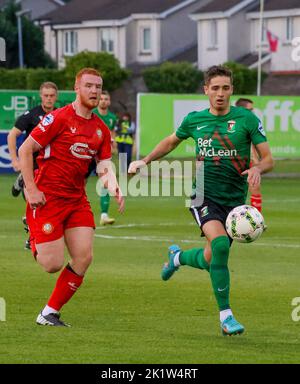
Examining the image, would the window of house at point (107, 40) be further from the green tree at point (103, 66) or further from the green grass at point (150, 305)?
the green grass at point (150, 305)

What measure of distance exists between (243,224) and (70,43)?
84535 mm

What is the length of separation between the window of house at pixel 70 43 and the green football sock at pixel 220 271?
83.6m

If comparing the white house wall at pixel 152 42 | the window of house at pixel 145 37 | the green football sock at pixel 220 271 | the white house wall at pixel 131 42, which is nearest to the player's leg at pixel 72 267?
the green football sock at pixel 220 271

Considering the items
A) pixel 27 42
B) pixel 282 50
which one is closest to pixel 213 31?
pixel 282 50

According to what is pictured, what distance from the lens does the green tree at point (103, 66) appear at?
74062 millimetres

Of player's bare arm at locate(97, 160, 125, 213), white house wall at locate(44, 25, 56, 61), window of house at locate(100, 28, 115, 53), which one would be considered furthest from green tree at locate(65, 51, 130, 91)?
player's bare arm at locate(97, 160, 125, 213)

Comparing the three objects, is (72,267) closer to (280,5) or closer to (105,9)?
(280,5)

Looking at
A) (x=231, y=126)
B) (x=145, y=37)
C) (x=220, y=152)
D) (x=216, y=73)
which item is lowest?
(x=145, y=37)

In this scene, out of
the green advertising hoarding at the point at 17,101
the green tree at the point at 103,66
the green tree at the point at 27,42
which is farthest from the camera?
the green tree at the point at 27,42

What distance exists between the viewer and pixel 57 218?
11.9 m

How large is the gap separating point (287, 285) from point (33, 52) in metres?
78.4

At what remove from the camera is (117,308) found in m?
13.2

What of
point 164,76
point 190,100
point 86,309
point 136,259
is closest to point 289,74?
point 164,76

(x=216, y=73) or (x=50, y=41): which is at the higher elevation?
(x=216, y=73)
